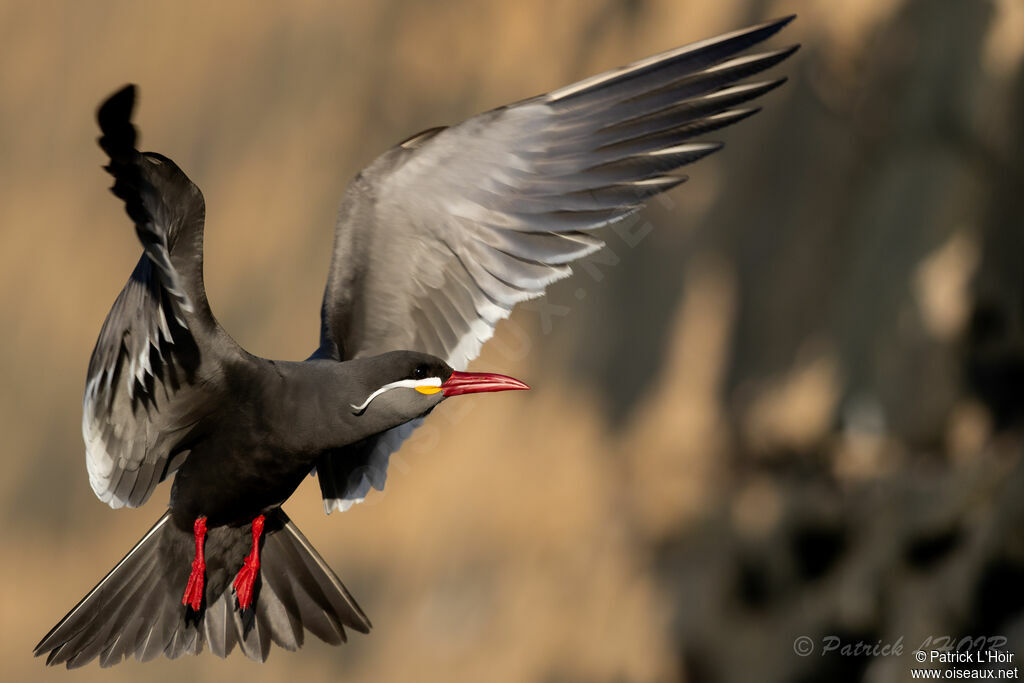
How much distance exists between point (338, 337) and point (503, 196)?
370 mm

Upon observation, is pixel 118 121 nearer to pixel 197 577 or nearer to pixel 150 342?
pixel 150 342

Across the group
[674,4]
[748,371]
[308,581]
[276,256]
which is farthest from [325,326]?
[276,256]

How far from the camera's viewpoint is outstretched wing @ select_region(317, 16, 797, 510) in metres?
1.74

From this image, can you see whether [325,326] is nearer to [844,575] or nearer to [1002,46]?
[844,575]

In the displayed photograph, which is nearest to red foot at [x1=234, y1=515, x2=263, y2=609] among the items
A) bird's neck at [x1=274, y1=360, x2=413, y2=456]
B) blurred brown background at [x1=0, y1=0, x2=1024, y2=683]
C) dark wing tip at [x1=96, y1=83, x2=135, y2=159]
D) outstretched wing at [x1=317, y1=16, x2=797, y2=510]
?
outstretched wing at [x1=317, y1=16, x2=797, y2=510]

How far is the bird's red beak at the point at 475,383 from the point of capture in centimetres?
175

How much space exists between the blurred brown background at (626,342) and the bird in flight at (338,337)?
803 millimetres

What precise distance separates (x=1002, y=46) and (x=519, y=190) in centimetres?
95

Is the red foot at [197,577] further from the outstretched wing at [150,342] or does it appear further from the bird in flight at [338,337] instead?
the outstretched wing at [150,342]

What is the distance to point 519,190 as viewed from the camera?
6.23ft

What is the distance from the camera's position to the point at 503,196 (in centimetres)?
191

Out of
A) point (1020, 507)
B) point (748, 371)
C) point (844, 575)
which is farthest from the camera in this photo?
point (748, 371)

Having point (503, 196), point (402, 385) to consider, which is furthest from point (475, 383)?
point (503, 196)

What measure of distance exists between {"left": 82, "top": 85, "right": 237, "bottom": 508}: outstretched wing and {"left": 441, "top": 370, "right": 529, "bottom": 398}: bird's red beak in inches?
12.7
